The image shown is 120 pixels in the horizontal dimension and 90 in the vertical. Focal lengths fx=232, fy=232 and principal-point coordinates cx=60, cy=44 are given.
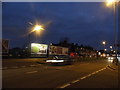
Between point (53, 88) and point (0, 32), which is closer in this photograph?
point (53, 88)

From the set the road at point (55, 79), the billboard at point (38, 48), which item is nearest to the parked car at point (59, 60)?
the road at point (55, 79)

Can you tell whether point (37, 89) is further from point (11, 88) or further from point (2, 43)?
point (2, 43)

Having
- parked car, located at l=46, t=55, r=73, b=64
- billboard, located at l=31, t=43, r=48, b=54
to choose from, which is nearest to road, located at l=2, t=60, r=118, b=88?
parked car, located at l=46, t=55, r=73, b=64

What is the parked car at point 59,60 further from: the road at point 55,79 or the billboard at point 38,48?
the billboard at point 38,48

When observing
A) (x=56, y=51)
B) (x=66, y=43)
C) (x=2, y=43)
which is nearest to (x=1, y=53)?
(x=2, y=43)

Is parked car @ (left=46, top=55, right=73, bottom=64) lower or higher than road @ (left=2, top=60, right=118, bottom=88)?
higher

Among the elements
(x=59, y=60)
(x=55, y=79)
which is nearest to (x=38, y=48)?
(x=59, y=60)

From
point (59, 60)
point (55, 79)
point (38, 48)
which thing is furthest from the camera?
point (38, 48)

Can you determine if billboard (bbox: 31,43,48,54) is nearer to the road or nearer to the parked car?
the parked car

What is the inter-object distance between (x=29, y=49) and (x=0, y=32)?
30.2ft

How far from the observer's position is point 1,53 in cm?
4519

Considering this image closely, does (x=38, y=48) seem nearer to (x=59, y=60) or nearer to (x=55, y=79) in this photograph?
(x=59, y=60)

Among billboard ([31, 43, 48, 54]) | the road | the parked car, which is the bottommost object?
the road

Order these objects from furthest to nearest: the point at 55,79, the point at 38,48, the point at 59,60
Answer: the point at 38,48 → the point at 59,60 → the point at 55,79
